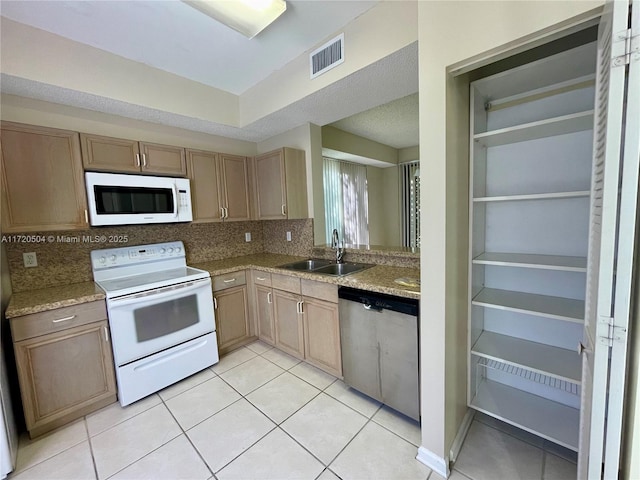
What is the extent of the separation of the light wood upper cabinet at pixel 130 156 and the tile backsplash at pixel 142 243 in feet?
1.87

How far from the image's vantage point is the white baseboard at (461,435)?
4.83 ft

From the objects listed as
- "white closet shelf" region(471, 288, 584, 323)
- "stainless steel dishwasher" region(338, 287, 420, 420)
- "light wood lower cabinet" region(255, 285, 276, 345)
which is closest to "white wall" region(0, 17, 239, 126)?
"light wood lower cabinet" region(255, 285, 276, 345)

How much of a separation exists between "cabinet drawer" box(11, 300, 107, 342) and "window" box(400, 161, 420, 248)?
493cm

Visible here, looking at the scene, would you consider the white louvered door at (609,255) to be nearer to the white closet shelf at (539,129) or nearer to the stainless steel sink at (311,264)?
the white closet shelf at (539,129)

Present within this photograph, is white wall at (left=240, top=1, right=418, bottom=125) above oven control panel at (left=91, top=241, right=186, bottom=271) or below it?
above

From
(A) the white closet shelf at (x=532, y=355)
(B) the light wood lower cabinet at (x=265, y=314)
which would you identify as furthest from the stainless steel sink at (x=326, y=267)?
(A) the white closet shelf at (x=532, y=355)

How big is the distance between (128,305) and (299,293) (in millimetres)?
1283

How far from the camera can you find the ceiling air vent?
1.82 meters

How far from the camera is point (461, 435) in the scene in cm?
159

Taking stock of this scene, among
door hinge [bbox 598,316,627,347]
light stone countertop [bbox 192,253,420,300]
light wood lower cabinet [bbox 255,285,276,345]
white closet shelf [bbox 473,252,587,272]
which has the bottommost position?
light wood lower cabinet [bbox 255,285,276,345]

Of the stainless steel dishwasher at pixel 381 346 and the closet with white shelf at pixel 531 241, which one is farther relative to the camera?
the stainless steel dishwasher at pixel 381 346

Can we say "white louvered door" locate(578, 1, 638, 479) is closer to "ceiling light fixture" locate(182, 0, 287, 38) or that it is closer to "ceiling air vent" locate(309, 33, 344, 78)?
"ceiling air vent" locate(309, 33, 344, 78)

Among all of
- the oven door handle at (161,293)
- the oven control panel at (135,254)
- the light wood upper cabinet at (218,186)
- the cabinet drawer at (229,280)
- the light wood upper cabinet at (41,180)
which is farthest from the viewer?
the light wood upper cabinet at (218,186)

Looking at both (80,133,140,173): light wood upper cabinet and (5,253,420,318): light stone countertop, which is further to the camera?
(80,133,140,173): light wood upper cabinet
